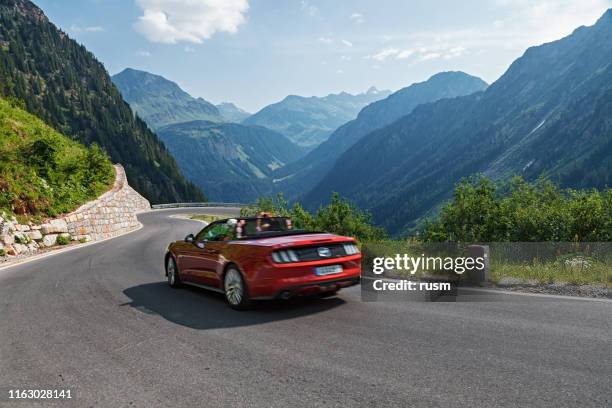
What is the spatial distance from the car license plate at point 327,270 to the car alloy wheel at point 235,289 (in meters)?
1.15

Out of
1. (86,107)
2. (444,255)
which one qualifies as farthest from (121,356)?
(86,107)

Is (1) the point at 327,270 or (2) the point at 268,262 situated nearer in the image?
(2) the point at 268,262

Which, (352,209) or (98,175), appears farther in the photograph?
(98,175)

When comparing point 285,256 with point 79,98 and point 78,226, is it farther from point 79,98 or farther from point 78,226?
point 79,98

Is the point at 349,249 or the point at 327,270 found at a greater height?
the point at 349,249

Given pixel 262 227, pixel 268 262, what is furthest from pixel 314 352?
pixel 262 227

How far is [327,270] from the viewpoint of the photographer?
273 inches

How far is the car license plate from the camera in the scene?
683 cm

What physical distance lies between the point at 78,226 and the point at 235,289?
→ 18.4 m

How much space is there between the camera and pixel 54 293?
894 centimetres

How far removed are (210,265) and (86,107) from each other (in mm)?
134634

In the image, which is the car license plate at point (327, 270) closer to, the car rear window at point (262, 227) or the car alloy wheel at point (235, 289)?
the car alloy wheel at point (235, 289)

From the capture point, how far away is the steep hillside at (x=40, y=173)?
19830mm

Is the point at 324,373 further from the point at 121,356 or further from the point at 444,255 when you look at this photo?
the point at 444,255
